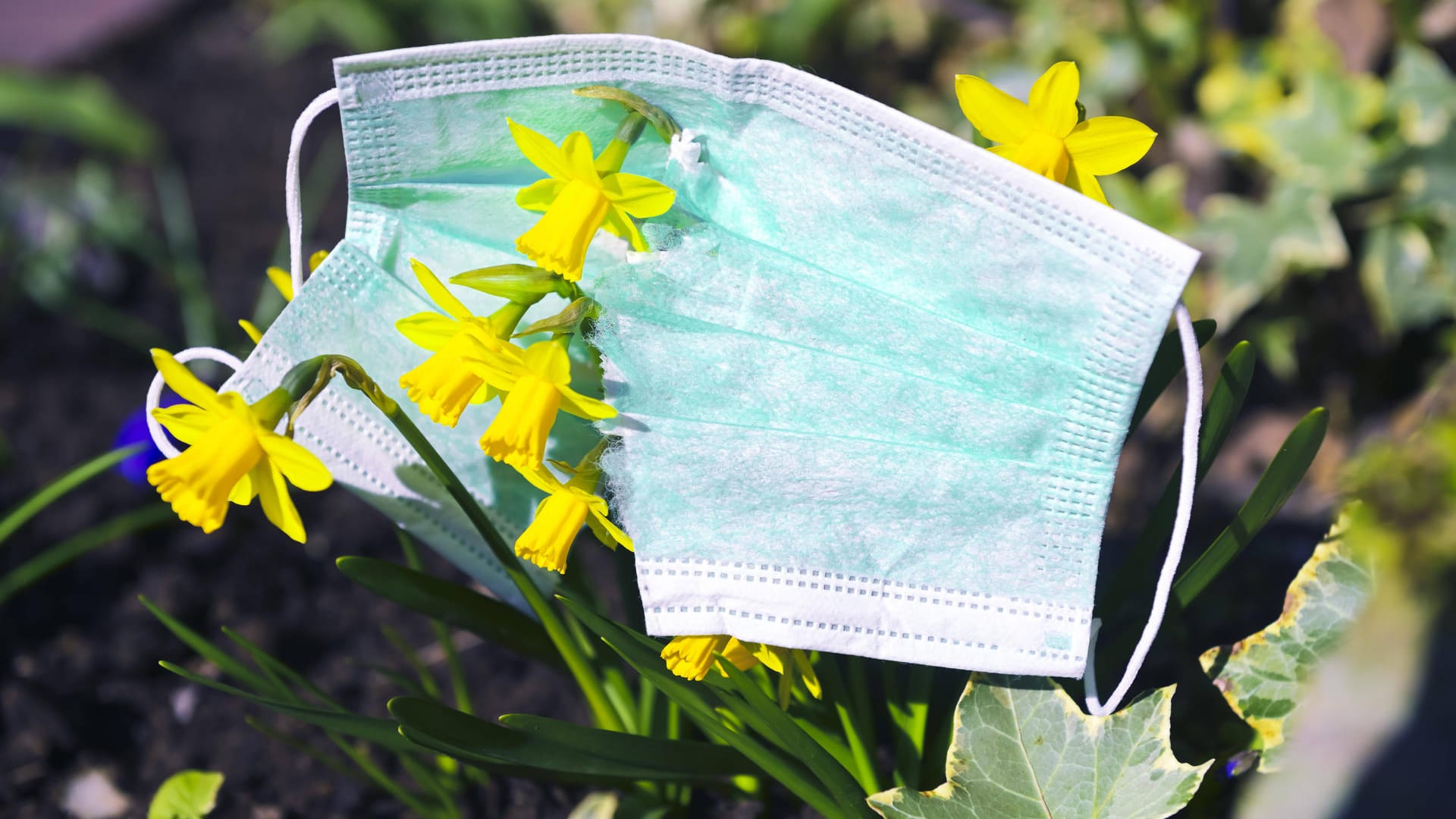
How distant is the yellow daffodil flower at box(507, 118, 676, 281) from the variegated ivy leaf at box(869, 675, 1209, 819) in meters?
0.56

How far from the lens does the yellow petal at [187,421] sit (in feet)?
2.81

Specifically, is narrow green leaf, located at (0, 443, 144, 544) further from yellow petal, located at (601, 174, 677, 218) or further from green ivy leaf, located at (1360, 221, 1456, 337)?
green ivy leaf, located at (1360, 221, 1456, 337)

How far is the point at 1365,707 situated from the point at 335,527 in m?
1.69

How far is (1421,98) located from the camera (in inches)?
72.0

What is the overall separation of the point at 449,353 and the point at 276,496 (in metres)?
0.22

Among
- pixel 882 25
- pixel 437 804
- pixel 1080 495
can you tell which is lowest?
pixel 437 804

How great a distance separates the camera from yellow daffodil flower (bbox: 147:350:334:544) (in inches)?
33.3

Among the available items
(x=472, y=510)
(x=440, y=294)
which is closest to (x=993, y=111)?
(x=440, y=294)

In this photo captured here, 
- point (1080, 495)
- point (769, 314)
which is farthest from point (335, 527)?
point (1080, 495)

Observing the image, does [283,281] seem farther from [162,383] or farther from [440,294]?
[440,294]

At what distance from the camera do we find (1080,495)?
900mm

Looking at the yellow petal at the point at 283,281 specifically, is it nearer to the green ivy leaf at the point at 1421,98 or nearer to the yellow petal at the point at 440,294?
the yellow petal at the point at 440,294

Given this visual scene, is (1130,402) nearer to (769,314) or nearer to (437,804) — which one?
(769,314)

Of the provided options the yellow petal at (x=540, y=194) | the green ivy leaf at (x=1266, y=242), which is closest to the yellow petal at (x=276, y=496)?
the yellow petal at (x=540, y=194)
